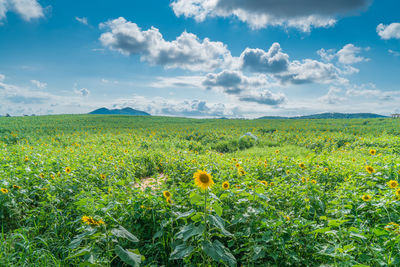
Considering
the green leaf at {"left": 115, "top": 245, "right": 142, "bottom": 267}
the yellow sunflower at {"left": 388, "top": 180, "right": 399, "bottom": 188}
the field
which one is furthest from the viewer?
the yellow sunflower at {"left": 388, "top": 180, "right": 399, "bottom": 188}

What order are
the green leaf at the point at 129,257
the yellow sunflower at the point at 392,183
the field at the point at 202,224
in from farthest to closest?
the yellow sunflower at the point at 392,183 < the field at the point at 202,224 < the green leaf at the point at 129,257

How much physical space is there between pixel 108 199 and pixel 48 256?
92 centimetres

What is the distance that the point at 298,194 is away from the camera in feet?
11.3

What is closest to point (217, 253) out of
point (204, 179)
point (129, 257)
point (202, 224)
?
point (202, 224)

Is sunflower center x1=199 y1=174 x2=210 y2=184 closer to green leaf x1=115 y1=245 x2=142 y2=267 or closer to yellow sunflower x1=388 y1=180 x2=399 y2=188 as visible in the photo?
green leaf x1=115 y1=245 x2=142 y2=267

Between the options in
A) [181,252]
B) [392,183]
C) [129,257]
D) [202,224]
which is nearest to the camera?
[129,257]

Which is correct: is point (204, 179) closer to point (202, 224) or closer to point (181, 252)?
point (202, 224)

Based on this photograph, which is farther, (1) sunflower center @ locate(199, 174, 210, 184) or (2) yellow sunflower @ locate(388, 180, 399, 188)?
(2) yellow sunflower @ locate(388, 180, 399, 188)

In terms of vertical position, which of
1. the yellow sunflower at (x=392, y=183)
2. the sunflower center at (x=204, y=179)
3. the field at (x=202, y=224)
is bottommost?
the field at (x=202, y=224)

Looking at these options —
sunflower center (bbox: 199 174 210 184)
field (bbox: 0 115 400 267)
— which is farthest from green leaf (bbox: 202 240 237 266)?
sunflower center (bbox: 199 174 210 184)

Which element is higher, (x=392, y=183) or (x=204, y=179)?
(x=204, y=179)

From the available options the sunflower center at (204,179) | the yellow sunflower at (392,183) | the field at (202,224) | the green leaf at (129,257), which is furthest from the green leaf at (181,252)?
the yellow sunflower at (392,183)

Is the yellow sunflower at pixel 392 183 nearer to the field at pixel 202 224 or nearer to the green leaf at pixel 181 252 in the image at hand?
the field at pixel 202 224

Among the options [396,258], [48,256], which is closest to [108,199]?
[48,256]
